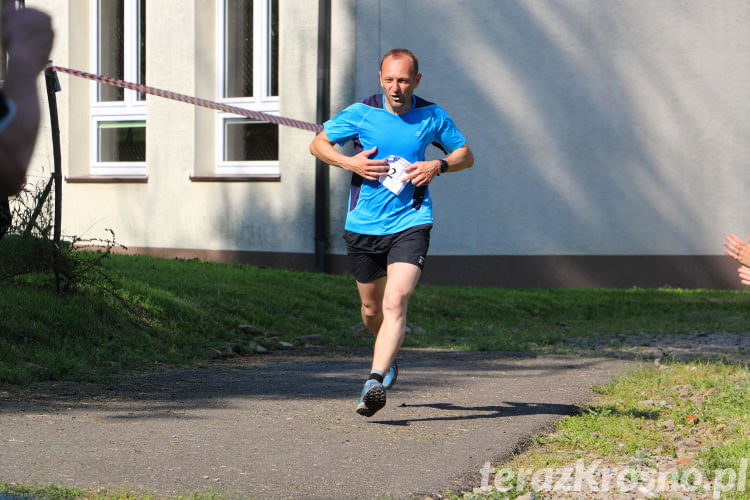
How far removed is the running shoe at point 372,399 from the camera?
5.55 metres

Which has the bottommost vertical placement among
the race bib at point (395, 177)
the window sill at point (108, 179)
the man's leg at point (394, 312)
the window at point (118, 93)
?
the man's leg at point (394, 312)

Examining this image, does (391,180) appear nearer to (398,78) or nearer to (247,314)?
(398,78)

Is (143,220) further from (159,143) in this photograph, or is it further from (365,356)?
(365,356)

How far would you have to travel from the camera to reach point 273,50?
1706cm

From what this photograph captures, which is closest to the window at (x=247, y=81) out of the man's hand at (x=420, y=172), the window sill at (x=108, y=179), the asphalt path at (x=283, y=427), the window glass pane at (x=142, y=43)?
the window sill at (x=108, y=179)

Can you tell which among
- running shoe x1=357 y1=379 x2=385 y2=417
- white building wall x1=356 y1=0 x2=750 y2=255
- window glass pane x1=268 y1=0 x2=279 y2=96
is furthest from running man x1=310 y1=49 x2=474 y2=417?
window glass pane x1=268 y1=0 x2=279 y2=96

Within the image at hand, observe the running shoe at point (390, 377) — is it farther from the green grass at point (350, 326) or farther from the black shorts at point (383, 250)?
the green grass at point (350, 326)

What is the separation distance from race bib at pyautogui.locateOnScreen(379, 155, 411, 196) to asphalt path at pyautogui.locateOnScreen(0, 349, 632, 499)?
134 cm

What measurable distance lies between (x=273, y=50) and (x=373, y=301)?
11.4m

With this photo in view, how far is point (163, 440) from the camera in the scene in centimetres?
526

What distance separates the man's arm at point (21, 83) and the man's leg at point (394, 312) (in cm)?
Answer: 360

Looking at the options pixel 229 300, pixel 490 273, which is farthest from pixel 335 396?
pixel 490 273

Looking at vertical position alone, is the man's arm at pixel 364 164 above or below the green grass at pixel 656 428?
above

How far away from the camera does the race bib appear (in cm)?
604
